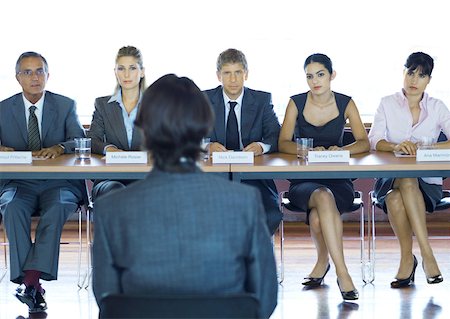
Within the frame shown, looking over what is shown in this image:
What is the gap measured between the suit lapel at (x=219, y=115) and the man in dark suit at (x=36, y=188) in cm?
74

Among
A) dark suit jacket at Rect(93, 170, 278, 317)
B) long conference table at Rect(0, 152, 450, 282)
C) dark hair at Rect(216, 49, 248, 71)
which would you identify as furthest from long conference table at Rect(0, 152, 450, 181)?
dark suit jacket at Rect(93, 170, 278, 317)

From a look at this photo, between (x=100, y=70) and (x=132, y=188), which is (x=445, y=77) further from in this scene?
(x=132, y=188)

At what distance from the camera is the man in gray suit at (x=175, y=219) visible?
199 cm

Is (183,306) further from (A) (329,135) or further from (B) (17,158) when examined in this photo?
(A) (329,135)

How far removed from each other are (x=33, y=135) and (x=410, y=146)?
6.43ft

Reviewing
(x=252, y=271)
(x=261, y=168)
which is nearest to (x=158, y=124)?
(x=252, y=271)

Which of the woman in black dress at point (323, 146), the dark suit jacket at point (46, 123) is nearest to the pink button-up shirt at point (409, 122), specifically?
the woman in black dress at point (323, 146)

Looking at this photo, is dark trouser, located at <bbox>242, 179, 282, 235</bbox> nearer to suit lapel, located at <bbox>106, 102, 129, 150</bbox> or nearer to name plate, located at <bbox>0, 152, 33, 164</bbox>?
suit lapel, located at <bbox>106, 102, 129, 150</bbox>

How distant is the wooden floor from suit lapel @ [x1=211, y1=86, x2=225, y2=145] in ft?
2.84

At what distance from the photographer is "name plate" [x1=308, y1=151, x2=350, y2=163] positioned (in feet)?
13.5

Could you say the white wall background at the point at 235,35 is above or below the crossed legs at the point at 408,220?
above

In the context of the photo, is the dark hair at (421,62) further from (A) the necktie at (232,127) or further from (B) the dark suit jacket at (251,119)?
(A) the necktie at (232,127)

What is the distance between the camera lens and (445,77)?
6.51 metres

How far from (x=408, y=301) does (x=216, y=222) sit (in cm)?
254
